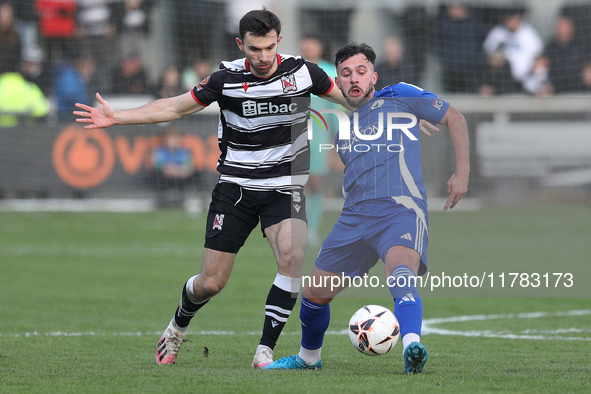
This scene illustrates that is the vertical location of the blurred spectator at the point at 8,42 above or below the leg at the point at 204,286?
above

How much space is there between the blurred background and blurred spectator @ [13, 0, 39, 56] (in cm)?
3

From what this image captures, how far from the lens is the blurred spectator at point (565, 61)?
62.1ft

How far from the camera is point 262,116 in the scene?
537cm

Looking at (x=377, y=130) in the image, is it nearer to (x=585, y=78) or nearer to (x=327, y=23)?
(x=327, y=23)

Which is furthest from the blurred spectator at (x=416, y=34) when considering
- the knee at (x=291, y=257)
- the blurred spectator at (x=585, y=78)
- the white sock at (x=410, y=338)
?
the white sock at (x=410, y=338)

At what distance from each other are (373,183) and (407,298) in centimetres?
77

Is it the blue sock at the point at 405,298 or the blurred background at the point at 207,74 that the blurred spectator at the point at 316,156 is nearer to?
the blurred background at the point at 207,74

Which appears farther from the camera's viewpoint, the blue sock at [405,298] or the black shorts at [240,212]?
the black shorts at [240,212]

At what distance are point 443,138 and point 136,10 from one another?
728 cm

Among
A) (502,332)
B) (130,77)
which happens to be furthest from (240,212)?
(130,77)

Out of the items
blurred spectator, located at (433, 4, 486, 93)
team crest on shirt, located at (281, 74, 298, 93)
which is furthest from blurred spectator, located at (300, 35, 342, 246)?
blurred spectator, located at (433, 4, 486, 93)

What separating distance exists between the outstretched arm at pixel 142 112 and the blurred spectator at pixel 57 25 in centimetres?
1413

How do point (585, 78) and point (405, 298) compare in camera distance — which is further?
point (585, 78)

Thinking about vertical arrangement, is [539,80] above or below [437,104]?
above
